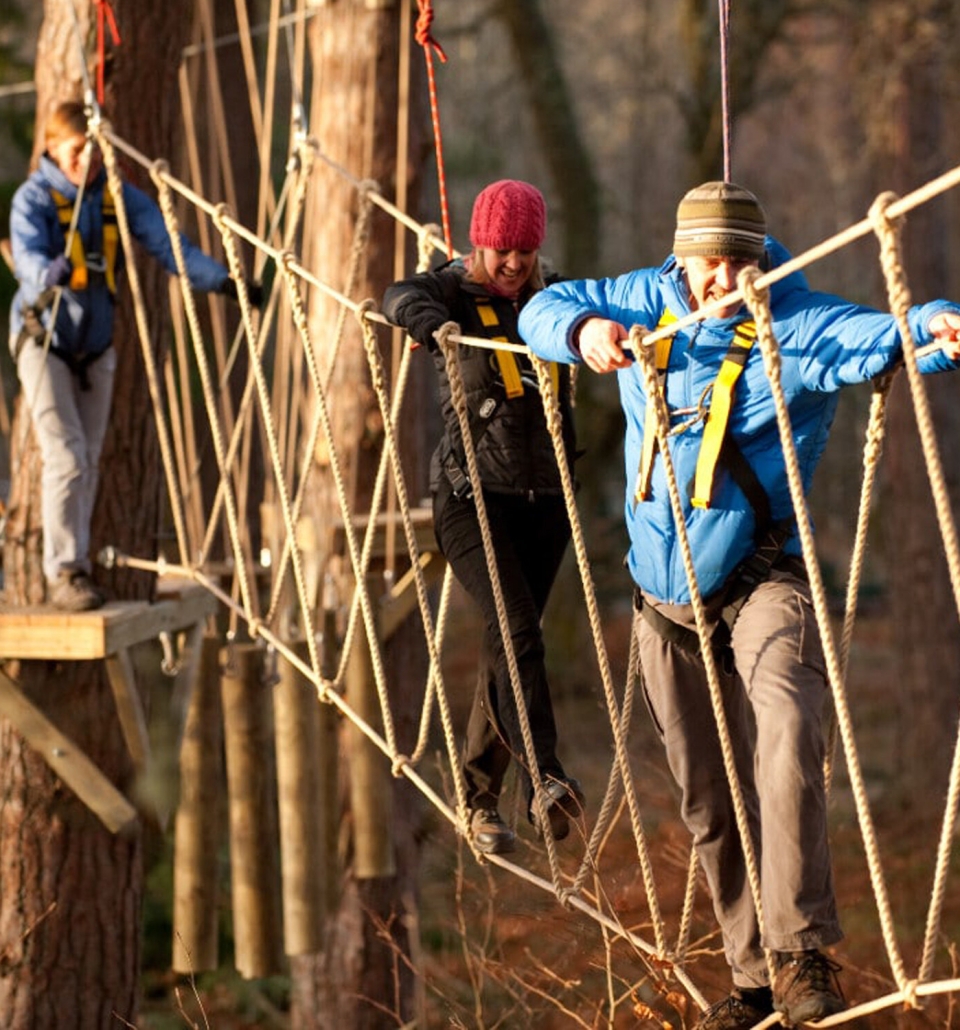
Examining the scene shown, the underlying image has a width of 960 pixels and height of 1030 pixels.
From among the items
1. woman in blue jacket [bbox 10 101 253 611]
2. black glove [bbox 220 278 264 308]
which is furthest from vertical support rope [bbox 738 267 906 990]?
woman in blue jacket [bbox 10 101 253 611]

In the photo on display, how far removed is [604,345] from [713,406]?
17 centimetres

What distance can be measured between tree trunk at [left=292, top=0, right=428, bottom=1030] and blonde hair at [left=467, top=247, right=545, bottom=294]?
2.43m

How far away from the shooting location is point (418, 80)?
6.23 metres

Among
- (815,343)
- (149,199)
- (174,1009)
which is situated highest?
(149,199)

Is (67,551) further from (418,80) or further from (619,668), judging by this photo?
(619,668)

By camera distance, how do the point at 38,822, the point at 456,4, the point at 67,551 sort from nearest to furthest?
the point at 67,551 < the point at 38,822 < the point at 456,4

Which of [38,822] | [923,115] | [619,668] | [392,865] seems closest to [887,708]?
[619,668]

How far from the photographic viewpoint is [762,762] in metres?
2.63

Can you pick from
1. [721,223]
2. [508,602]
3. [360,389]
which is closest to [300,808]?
[360,389]

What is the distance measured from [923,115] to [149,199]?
5822 mm

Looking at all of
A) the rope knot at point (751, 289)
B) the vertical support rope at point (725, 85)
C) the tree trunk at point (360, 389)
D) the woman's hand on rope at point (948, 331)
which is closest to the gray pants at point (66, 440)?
the tree trunk at point (360, 389)

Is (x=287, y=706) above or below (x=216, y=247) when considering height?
below

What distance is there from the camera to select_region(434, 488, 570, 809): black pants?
3.35 metres

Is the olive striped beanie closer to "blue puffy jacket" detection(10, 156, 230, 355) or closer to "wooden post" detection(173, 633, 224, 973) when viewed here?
"blue puffy jacket" detection(10, 156, 230, 355)
